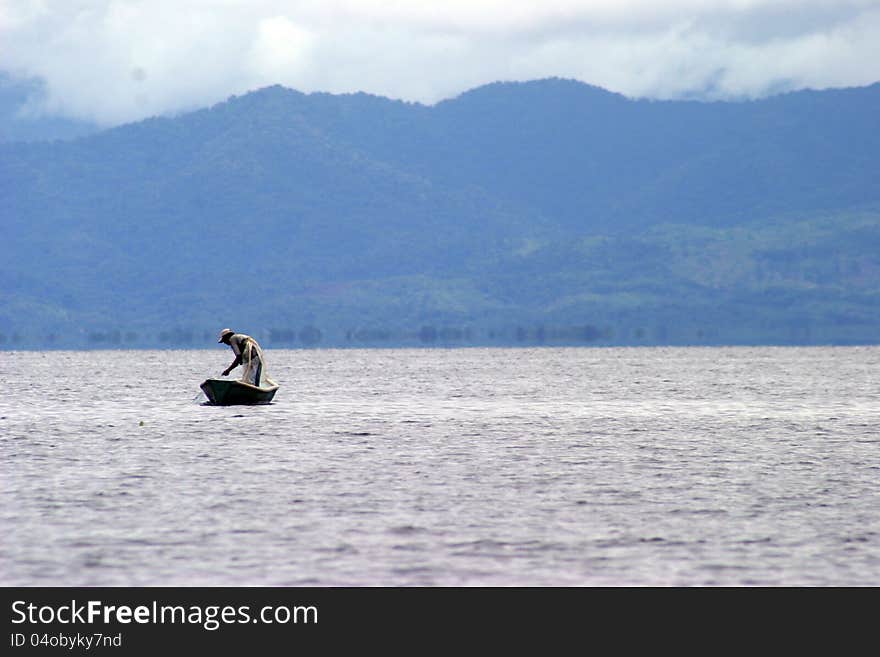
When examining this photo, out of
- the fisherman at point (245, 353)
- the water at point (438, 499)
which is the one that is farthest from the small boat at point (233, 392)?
the water at point (438, 499)

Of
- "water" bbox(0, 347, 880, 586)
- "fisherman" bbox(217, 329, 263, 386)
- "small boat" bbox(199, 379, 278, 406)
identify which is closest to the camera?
"water" bbox(0, 347, 880, 586)

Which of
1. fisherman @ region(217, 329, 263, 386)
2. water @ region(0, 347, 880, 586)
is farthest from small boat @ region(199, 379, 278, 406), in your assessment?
water @ region(0, 347, 880, 586)

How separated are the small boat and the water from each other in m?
1.67

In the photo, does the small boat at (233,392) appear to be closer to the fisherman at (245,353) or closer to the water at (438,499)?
the fisherman at (245,353)

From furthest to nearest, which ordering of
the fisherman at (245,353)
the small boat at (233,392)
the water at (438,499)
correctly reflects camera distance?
the small boat at (233,392) → the fisherman at (245,353) → the water at (438,499)

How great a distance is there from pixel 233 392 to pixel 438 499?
137 ft

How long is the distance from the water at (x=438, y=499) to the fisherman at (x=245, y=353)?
8.20 feet

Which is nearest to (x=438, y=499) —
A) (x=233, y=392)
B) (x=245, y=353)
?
(x=245, y=353)

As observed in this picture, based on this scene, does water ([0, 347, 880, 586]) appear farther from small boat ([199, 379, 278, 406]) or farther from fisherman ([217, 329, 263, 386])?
fisherman ([217, 329, 263, 386])

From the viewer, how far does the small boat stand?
261ft

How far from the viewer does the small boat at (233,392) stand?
79625 mm

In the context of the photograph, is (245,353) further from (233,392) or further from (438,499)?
(438,499)
